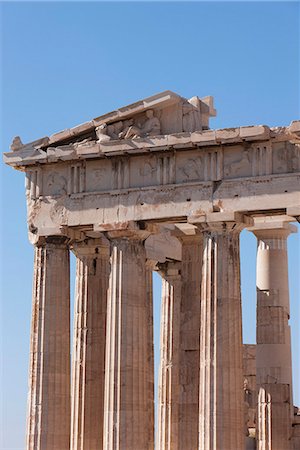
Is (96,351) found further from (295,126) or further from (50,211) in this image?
(295,126)

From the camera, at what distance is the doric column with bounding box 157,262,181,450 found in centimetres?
6334

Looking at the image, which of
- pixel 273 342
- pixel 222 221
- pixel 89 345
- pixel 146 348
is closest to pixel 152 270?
pixel 89 345

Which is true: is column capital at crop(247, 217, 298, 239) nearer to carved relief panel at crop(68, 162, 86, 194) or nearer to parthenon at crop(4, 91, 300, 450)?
parthenon at crop(4, 91, 300, 450)

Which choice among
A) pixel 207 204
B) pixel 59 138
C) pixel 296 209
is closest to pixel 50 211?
pixel 59 138

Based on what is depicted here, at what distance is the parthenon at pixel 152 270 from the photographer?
5478cm

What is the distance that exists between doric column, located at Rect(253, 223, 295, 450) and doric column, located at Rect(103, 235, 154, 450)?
5038 millimetres

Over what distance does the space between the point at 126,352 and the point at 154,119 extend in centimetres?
906

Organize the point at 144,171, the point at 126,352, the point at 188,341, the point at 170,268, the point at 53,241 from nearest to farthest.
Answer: the point at 126,352 < the point at 144,171 < the point at 53,241 < the point at 188,341 < the point at 170,268

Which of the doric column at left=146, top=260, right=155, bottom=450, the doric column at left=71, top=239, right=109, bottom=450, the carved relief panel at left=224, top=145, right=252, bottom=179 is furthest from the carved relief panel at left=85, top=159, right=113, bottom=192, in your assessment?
the doric column at left=146, top=260, right=155, bottom=450

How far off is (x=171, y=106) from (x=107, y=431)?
1273 cm

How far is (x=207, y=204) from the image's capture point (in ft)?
182

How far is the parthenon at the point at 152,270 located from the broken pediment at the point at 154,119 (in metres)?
0.05

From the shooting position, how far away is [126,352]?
56.8 metres

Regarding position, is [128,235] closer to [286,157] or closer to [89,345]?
[89,345]
